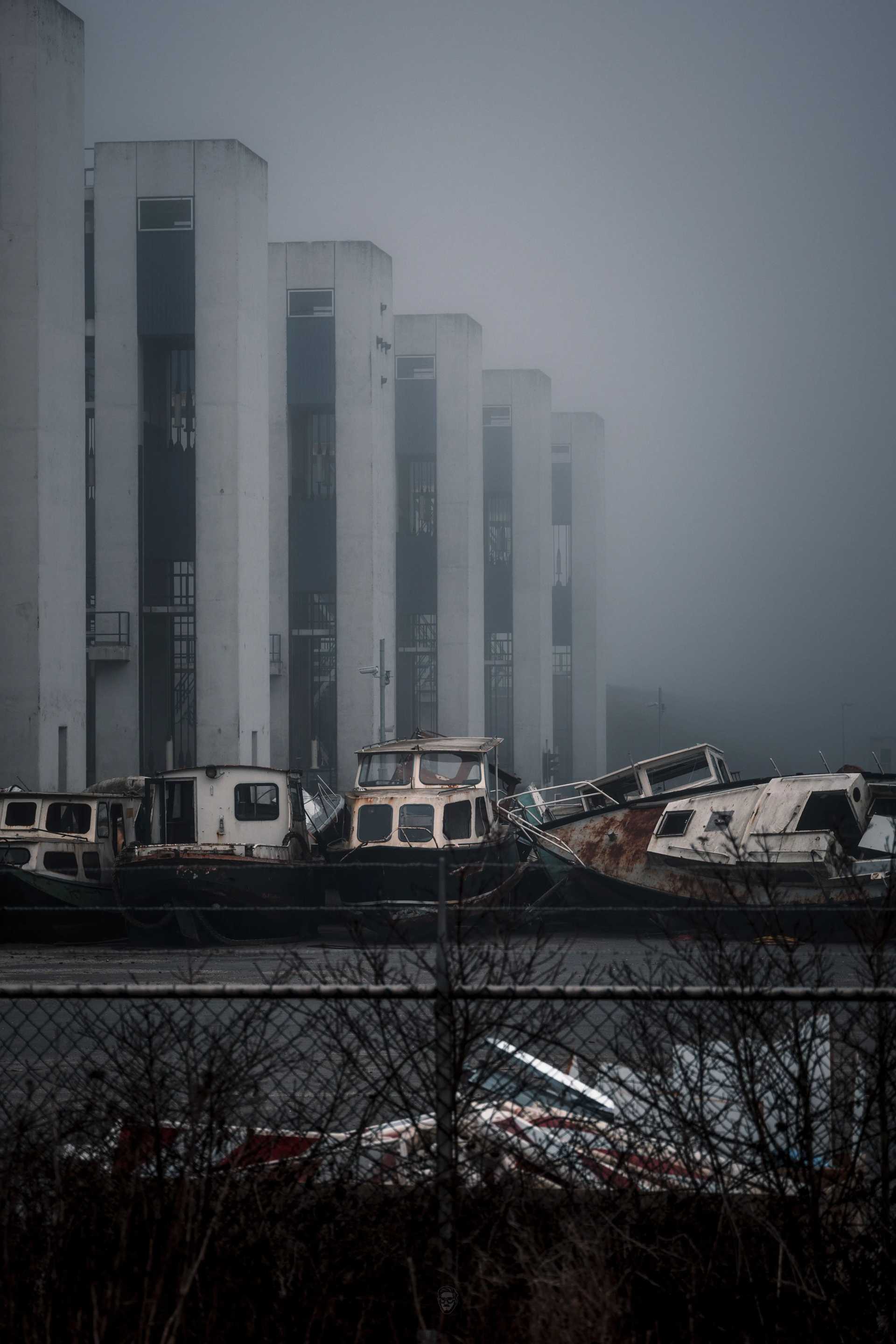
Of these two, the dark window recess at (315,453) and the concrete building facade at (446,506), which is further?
the concrete building facade at (446,506)

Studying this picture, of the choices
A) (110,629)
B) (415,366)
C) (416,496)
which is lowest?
(110,629)

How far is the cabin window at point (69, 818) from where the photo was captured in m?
19.1

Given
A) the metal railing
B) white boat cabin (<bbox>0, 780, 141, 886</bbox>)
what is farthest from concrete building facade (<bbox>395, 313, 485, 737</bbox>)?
white boat cabin (<bbox>0, 780, 141, 886</bbox>)

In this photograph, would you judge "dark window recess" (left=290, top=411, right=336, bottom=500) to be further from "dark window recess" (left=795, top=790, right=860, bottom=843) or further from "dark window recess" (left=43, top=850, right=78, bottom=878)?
"dark window recess" (left=795, top=790, right=860, bottom=843)

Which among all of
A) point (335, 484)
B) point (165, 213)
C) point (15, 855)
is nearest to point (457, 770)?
point (15, 855)

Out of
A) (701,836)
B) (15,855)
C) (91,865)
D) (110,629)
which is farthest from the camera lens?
(110,629)

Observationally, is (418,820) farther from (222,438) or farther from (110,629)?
(110,629)

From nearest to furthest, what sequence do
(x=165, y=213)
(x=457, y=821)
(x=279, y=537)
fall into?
1. (x=457, y=821)
2. (x=165, y=213)
3. (x=279, y=537)

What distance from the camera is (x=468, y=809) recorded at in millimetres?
20719

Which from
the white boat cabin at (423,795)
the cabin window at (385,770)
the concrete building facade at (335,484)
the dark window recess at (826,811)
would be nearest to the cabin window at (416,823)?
the white boat cabin at (423,795)

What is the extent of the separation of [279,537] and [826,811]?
29.7 metres

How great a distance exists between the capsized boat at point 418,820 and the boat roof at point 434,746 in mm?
18

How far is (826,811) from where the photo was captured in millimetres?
18609

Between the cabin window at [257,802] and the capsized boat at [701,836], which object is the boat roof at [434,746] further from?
the cabin window at [257,802]
